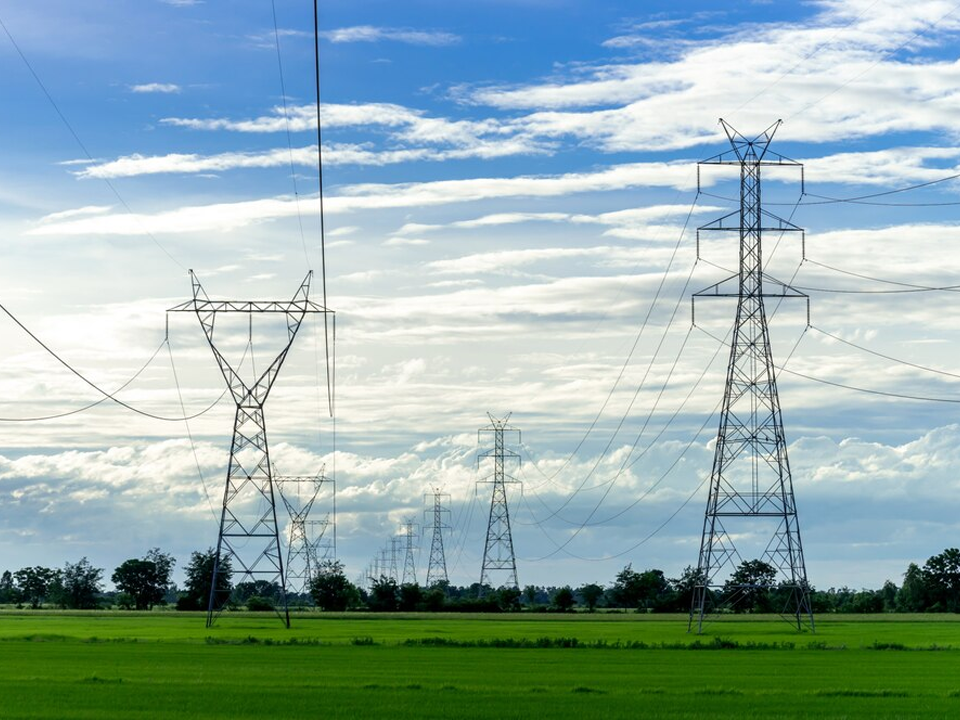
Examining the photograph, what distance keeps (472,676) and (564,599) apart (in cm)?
14231

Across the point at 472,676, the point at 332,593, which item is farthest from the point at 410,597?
the point at 472,676

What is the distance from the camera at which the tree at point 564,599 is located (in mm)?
196750

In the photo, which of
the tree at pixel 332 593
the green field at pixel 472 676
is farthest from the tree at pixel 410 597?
the green field at pixel 472 676

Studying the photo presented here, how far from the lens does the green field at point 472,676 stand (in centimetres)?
4428

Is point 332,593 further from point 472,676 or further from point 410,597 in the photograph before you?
point 472,676

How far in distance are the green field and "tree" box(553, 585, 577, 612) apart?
4006 inches

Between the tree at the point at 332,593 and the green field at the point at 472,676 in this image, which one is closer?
the green field at the point at 472,676

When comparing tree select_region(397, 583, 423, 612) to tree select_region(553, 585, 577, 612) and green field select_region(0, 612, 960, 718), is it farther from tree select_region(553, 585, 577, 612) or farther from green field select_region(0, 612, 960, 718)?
green field select_region(0, 612, 960, 718)

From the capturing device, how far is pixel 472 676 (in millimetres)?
57688

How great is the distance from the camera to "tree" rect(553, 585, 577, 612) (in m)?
197

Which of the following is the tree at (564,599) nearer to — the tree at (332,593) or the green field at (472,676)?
the tree at (332,593)

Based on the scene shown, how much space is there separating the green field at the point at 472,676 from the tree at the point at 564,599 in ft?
334

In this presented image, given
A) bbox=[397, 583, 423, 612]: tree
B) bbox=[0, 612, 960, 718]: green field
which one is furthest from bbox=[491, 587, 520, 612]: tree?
bbox=[0, 612, 960, 718]: green field

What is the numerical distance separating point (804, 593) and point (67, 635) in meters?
51.2
